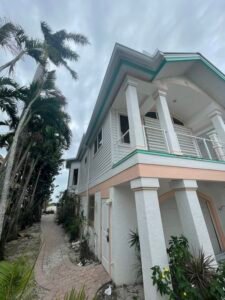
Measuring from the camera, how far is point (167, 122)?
196 inches

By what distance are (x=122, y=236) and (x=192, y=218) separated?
6.72 feet

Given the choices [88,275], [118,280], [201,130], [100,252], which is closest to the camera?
[118,280]

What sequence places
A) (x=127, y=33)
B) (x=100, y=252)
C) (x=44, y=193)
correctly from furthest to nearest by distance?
(x=44, y=193), (x=127, y=33), (x=100, y=252)

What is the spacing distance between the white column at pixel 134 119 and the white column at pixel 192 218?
1.56 m

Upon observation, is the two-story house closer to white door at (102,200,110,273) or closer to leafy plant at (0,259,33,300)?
white door at (102,200,110,273)

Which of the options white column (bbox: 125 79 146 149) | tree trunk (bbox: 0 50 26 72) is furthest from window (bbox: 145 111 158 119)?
tree trunk (bbox: 0 50 26 72)

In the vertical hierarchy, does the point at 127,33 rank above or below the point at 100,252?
above

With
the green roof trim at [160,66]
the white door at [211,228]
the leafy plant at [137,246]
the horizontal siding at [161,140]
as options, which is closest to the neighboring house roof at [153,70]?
the green roof trim at [160,66]

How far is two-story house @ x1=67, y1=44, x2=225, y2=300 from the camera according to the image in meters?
3.42

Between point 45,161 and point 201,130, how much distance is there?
528 inches

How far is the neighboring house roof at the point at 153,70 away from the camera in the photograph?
4.93 metres

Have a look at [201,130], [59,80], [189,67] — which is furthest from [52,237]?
[189,67]

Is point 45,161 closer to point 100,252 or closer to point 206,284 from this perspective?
point 100,252

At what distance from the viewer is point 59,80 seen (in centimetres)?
966
